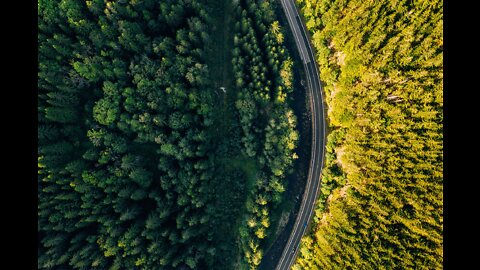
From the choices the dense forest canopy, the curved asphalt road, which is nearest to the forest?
the curved asphalt road

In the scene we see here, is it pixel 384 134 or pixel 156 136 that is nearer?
pixel 384 134

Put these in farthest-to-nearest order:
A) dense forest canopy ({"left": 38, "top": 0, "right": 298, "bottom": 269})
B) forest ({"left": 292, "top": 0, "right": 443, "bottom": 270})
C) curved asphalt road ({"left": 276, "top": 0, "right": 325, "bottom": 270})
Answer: curved asphalt road ({"left": 276, "top": 0, "right": 325, "bottom": 270})
dense forest canopy ({"left": 38, "top": 0, "right": 298, "bottom": 269})
forest ({"left": 292, "top": 0, "right": 443, "bottom": 270})

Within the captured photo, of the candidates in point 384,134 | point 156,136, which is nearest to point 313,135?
point 384,134

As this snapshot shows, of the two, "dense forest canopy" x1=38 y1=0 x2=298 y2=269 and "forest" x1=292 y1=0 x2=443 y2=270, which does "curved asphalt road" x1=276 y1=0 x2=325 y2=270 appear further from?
"dense forest canopy" x1=38 y1=0 x2=298 y2=269

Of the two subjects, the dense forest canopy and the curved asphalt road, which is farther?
the curved asphalt road

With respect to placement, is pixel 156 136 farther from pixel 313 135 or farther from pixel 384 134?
pixel 384 134
